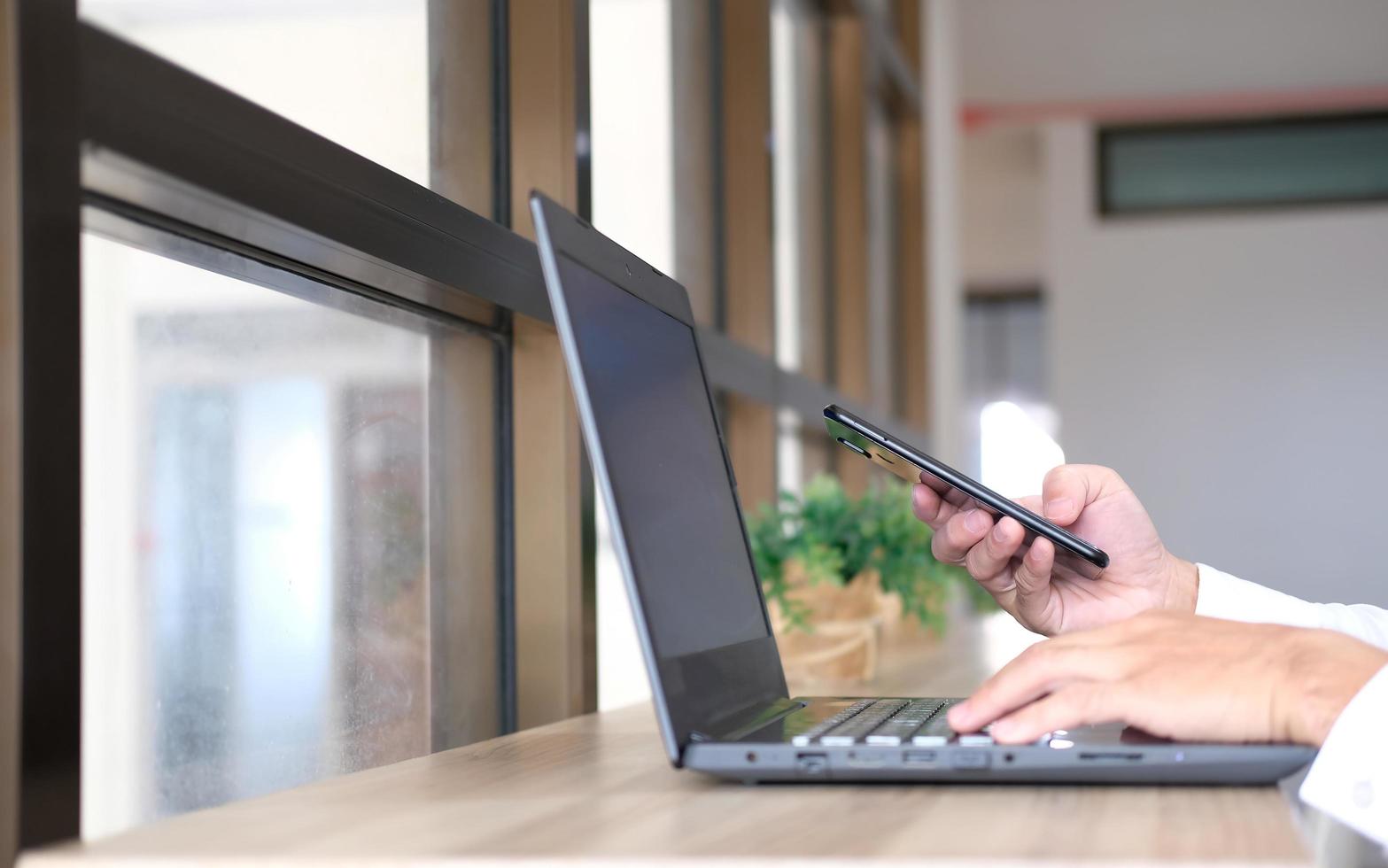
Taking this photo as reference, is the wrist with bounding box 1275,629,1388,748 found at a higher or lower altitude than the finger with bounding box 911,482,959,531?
lower

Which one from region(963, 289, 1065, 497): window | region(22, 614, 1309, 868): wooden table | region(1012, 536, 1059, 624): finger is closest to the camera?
region(22, 614, 1309, 868): wooden table

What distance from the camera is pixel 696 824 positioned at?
593mm

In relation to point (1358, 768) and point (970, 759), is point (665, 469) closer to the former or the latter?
point (970, 759)

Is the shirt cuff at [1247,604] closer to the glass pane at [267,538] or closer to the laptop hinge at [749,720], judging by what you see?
the laptop hinge at [749,720]

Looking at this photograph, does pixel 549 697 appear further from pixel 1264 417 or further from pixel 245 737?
pixel 1264 417

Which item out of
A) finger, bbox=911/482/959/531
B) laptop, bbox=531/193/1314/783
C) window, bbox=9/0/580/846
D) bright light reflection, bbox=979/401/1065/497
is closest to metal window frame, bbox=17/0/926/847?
window, bbox=9/0/580/846

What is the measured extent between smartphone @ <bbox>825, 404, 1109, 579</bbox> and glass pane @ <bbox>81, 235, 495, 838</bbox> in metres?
0.35

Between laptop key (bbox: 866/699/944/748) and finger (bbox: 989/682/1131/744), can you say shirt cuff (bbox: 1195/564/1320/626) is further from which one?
finger (bbox: 989/682/1131/744)

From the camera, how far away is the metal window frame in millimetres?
592

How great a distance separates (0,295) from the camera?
59 centimetres

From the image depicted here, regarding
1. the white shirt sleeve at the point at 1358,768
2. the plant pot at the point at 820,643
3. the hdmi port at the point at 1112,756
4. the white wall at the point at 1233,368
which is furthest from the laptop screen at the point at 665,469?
the white wall at the point at 1233,368

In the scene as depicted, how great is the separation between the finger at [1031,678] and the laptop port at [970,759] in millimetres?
41

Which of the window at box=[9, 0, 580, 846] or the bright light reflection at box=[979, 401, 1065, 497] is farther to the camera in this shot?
the bright light reflection at box=[979, 401, 1065, 497]

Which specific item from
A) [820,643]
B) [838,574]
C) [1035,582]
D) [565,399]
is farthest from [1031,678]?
[838,574]
